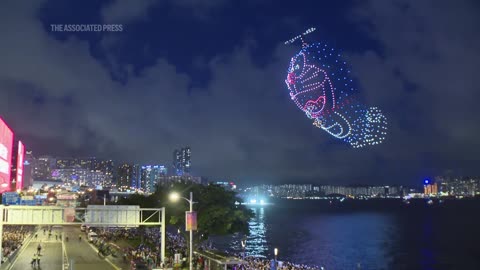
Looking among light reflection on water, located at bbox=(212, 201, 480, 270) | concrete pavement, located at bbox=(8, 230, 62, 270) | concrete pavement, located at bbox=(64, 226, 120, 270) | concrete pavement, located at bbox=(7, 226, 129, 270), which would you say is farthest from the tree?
light reflection on water, located at bbox=(212, 201, 480, 270)

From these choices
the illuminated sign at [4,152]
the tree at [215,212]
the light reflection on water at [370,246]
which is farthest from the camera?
the light reflection on water at [370,246]

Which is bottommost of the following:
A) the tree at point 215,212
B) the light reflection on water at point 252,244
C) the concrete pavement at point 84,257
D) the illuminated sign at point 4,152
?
the light reflection on water at point 252,244

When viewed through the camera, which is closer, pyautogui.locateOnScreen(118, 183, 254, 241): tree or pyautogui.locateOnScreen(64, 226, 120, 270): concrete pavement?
pyautogui.locateOnScreen(64, 226, 120, 270): concrete pavement

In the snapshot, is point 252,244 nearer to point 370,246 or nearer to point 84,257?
point 370,246

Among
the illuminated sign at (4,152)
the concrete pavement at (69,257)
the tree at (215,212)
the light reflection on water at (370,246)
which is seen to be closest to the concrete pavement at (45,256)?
the concrete pavement at (69,257)

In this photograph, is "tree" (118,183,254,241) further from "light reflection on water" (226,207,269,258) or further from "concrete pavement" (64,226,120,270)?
"light reflection on water" (226,207,269,258)

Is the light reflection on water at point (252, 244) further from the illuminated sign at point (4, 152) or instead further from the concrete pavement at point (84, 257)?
the illuminated sign at point (4, 152)

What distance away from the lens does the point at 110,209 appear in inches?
1828

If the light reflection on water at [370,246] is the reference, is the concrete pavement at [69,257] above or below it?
above

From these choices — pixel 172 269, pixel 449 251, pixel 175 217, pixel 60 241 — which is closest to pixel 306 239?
pixel 449 251

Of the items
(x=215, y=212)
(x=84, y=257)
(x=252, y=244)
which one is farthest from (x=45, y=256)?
(x=252, y=244)

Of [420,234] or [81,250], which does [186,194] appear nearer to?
[81,250]

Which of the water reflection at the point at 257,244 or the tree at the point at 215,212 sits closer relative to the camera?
the tree at the point at 215,212

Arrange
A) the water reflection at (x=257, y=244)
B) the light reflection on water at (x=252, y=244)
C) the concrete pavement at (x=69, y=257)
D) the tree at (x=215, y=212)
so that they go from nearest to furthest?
1. the concrete pavement at (x=69, y=257)
2. the tree at (x=215, y=212)
3. the water reflection at (x=257, y=244)
4. the light reflection on water at (x=252, y=244)
